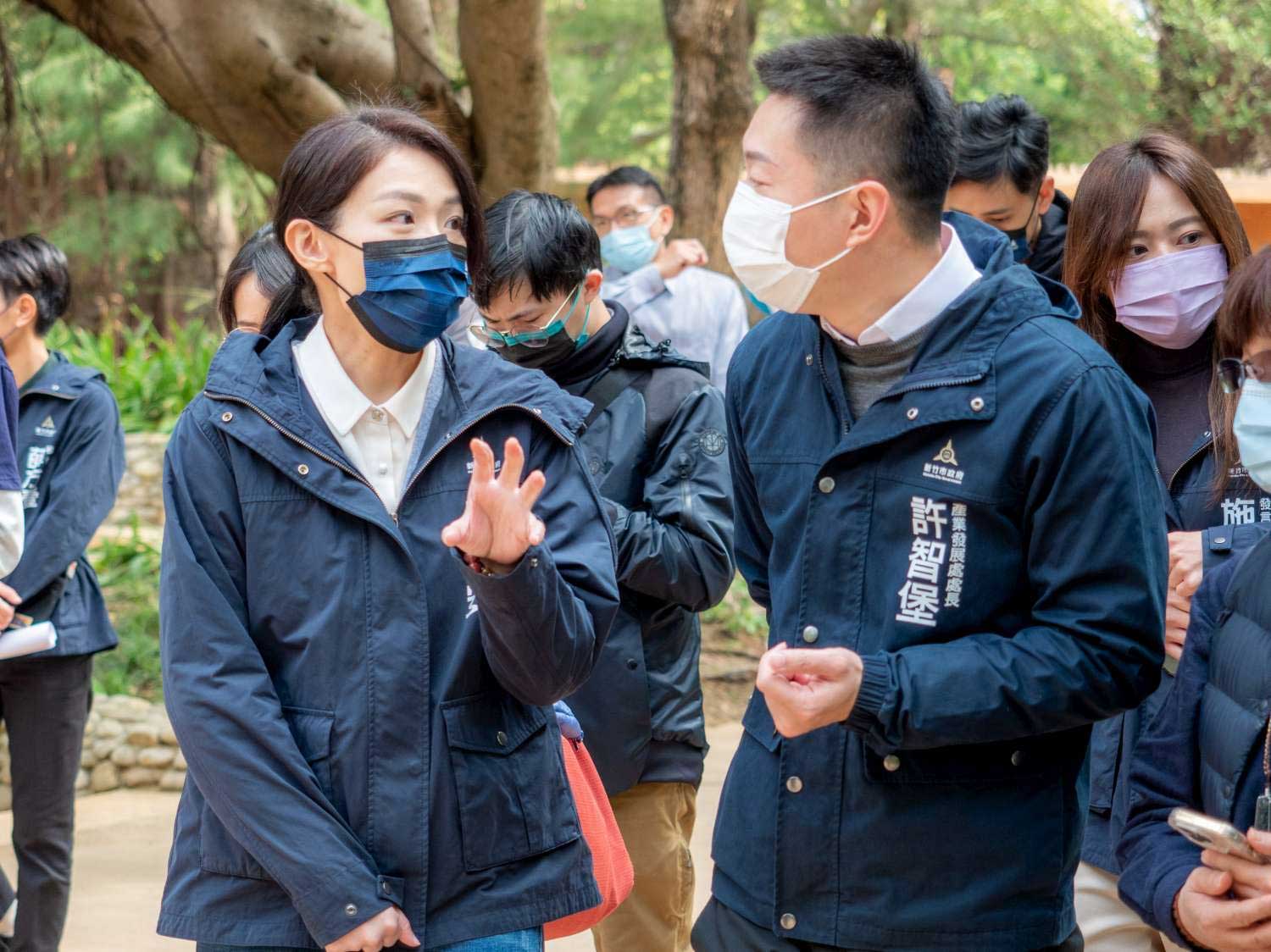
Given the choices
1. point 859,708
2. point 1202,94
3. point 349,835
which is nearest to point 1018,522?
point 859,708

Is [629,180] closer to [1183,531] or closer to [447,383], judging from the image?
[1183,531]

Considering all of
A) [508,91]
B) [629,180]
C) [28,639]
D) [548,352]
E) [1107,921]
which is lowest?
[1107,921]

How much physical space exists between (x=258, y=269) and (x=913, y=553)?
6.74ft

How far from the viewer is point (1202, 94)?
41.8 ft

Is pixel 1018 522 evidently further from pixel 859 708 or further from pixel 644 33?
pixel 644 33

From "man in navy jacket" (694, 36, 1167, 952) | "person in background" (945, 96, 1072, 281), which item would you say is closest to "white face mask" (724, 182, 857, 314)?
"man in navy jacket" (694, 36, 1167, 952)

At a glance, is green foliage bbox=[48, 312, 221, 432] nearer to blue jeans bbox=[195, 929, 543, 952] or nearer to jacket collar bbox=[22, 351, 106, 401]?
jacket collar bbox=[22, 351, 106, 401]

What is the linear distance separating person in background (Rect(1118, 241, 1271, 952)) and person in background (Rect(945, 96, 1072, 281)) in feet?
5.83

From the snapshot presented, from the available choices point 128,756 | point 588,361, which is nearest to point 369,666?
point 588,361

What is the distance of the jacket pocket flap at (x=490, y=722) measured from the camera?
2.35m

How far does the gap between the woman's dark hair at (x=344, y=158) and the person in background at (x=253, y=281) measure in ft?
3.39

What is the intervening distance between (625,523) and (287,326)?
3.23 feet

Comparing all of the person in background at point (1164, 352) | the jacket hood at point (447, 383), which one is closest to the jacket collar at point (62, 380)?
the jacket hood at point (447, 383)

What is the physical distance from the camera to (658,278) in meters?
6.42
